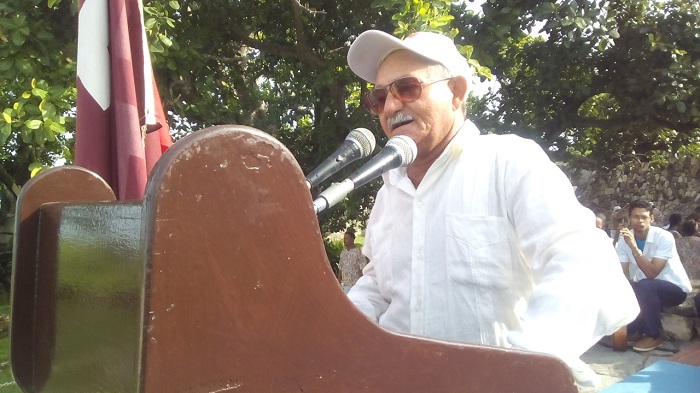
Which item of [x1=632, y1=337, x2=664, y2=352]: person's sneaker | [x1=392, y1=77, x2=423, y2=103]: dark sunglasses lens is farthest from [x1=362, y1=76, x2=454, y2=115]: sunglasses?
[x1=632, y1=337, x2=664, y2=352]: person's sneaker

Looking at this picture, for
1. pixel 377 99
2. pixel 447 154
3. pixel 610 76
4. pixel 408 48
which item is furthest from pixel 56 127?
pixel 610 76

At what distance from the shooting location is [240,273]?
2.33 ft

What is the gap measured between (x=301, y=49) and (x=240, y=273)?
245 inches

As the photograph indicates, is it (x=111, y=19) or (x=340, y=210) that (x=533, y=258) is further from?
(x=340, y=210)

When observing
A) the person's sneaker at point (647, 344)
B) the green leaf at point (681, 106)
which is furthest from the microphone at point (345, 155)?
the green leaf at point (681, 106)

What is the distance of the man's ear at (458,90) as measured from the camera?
1.70 meters

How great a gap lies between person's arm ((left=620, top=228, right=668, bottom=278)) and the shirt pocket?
4.87m

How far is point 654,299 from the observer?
559cm

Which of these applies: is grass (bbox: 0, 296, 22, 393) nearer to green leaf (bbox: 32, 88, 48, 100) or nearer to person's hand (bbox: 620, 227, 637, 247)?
green leaf (bbox: 32, 88, 48, 100)

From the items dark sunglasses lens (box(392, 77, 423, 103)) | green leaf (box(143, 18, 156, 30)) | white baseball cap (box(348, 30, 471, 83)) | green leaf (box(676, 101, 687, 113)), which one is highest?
green leaf (box(143, 18, 156, 30))

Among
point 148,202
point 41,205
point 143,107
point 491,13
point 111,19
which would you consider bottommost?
point 148,202

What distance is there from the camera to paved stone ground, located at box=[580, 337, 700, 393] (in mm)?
5058

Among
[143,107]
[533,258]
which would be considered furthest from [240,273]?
[143,107]

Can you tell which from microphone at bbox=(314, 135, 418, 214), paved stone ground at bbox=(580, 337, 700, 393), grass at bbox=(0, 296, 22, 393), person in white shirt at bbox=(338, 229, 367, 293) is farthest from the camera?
person in white shirt at bbox=(338, 229, 367, 293)
